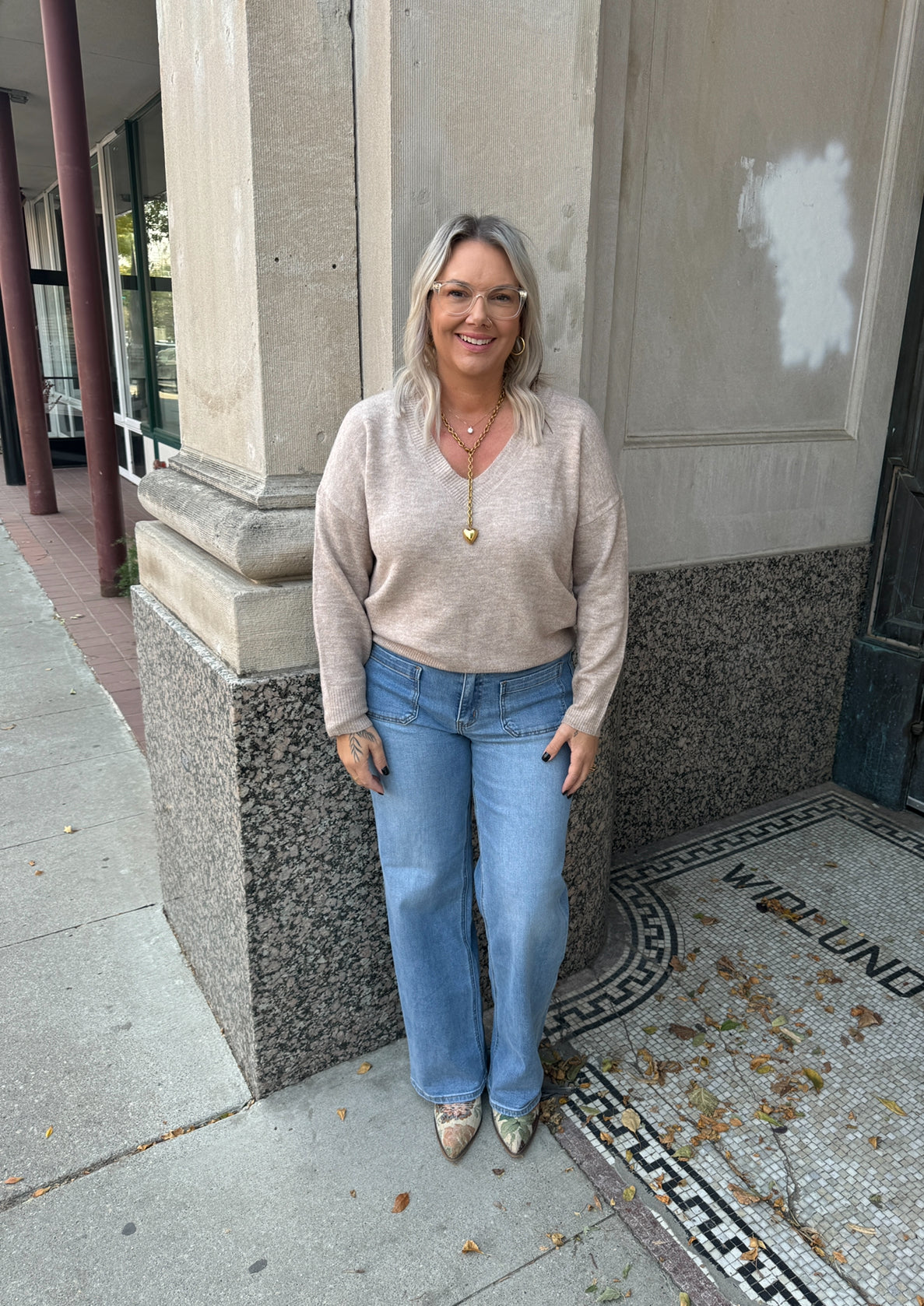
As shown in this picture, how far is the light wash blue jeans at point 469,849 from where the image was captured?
2.07 meters

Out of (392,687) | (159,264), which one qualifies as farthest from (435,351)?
(159,264)

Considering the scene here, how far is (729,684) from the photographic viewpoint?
374cm

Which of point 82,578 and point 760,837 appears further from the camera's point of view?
point 82,578

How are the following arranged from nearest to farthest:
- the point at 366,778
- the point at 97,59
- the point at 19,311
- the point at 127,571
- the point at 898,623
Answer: the point at 366,778 < the point at 898,623 < the point at 127,571 < the point at 97,59 < the point at 19,311

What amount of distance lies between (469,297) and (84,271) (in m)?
6.26

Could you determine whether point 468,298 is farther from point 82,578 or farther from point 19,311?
point 19,311

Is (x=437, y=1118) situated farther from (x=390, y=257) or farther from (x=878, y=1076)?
(x=390, y=257)

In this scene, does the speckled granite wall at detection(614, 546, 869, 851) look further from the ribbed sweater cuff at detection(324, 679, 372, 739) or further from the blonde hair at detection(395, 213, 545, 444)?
the ribbed sweater cuff at detection(324, 679, 372, 739)

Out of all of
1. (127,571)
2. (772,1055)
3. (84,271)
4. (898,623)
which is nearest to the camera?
(772,1055)

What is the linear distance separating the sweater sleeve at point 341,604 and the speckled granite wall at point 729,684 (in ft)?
4.83

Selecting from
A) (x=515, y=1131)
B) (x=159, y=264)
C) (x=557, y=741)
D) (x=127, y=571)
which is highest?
(x=159, y=264)

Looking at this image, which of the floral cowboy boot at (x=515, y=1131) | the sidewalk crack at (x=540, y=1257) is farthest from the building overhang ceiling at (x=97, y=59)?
the sidewalk crack at (x=540, y=1257)

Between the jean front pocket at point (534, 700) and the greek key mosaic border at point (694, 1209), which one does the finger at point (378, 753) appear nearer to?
the jean front pocket at point (534, 700)

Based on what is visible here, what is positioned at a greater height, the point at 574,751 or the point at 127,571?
the point at 574,751
